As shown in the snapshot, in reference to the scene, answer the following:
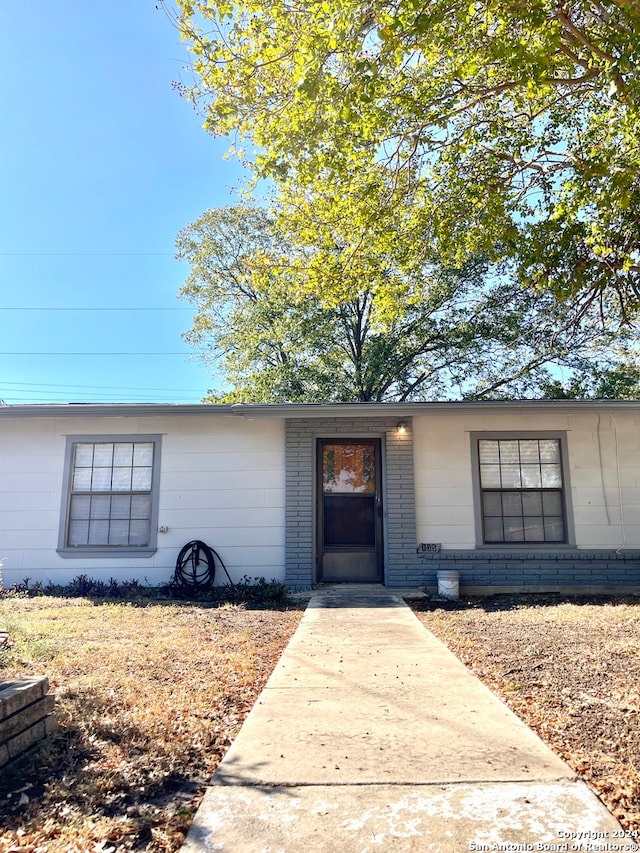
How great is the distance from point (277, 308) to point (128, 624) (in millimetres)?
12181

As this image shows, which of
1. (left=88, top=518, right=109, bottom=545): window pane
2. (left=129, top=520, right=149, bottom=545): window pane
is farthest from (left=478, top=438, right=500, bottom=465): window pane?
(left=88, top=518, right=109, bottom=545): window pane

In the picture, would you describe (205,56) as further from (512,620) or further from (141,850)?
(512,620)

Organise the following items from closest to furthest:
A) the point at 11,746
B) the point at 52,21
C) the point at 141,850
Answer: the point at 141,850
the point at 11,746
the point at 52,21

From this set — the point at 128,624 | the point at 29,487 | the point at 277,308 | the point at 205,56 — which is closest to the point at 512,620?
the point at 128,624

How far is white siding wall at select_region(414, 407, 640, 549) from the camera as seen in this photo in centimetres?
884

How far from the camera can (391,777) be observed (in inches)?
107

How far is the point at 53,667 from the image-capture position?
441cm

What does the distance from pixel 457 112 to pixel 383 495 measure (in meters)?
5.18

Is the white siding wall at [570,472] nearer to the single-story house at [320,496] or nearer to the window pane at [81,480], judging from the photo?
the single-story house at [320,496]

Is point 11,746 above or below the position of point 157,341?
below

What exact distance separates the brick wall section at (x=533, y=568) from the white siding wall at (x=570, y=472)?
19cm

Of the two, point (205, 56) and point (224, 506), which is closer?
point (205, 56)

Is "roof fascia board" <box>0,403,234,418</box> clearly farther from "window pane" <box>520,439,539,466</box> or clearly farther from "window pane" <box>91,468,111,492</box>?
"window pane" <box>520,439,539,466</box>

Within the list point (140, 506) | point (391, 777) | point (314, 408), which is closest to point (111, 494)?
point (140, 506)
